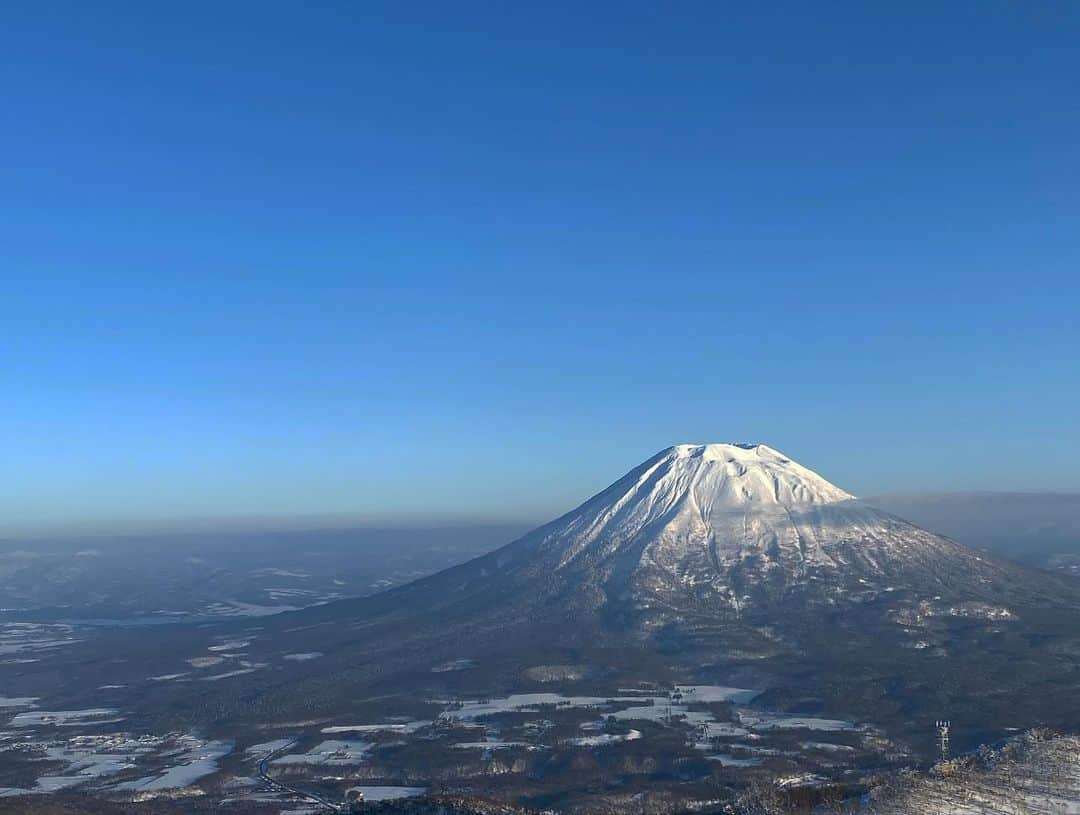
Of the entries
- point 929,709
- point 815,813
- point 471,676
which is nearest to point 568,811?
point 815,813

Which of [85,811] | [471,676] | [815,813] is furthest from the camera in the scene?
[471,676]

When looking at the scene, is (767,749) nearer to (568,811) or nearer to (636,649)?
(568,811)

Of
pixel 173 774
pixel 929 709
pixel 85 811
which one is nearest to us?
pixel 85 811

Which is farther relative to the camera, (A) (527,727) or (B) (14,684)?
(B) (14,684)

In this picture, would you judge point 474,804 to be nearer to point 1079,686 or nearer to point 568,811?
point 568,811

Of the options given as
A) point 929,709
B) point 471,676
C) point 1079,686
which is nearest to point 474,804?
point 929,709

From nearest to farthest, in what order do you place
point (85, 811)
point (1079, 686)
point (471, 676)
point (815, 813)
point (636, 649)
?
point (815, 813)
point (85, 811)
point (1079, 686)
point (471, 676)
point (636, 649)
